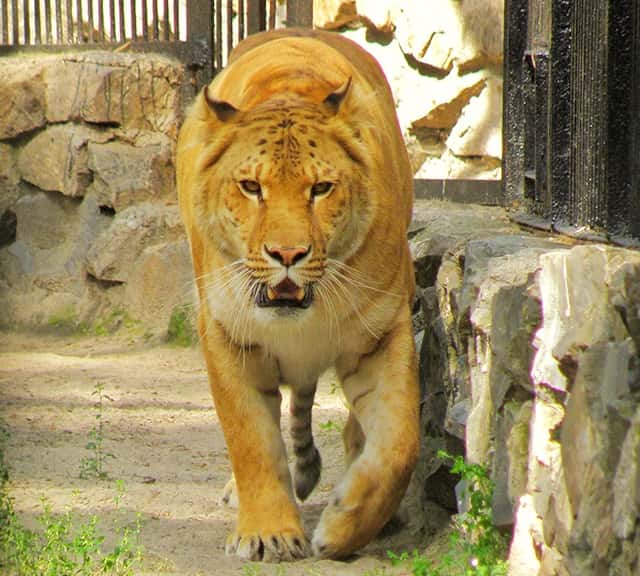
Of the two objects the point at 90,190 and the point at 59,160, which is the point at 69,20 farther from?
the point at 90,190

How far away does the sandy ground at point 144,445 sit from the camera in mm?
4254

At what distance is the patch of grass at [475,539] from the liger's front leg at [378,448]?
340mm

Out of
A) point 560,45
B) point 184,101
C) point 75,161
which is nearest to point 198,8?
point 184,101

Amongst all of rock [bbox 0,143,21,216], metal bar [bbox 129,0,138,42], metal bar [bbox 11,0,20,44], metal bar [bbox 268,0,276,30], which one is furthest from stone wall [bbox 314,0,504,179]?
rock [bbox 0,143,21,216]

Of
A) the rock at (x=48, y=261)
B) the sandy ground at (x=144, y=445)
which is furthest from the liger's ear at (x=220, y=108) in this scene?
the rock at (x=48, y=261)

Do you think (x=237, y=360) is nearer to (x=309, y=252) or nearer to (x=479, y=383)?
(x=309, y=252)

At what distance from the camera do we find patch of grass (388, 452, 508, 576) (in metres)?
3.36

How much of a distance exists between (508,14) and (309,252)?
218 centimetres

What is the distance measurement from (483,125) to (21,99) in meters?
3.09

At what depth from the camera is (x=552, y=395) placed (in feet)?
9.80

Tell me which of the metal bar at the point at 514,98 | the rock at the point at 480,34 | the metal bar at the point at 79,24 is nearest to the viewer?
the metal bar at the point at 514,98

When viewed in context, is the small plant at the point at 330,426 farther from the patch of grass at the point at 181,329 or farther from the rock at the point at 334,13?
the rock at the point at 334,13

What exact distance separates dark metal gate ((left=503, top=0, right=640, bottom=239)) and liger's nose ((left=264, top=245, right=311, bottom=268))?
33.3 inches

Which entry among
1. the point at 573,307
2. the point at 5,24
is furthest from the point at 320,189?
the point at 5,24
